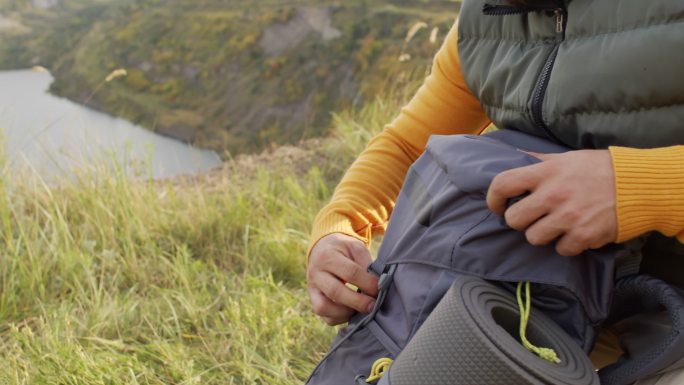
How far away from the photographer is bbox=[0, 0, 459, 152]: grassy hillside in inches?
1800

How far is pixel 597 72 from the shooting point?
947 mm

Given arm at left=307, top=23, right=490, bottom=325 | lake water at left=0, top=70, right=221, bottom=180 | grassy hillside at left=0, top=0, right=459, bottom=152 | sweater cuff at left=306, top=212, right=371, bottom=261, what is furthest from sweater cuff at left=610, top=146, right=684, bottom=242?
grassy hillside at left=0, top=0, right=459, bottom=152

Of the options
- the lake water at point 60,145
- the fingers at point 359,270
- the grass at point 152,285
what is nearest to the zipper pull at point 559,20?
the fingers at point 359,270

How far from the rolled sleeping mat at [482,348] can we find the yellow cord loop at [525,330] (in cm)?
1

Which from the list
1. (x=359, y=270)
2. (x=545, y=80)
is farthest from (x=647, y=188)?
(x=359, y=270)

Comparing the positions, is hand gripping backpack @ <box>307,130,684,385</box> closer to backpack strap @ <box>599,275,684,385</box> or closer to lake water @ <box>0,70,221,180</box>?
backpack strap @ <box>599,275,684,385</box>

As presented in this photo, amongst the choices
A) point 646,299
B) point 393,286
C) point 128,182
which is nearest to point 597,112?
point 646,299

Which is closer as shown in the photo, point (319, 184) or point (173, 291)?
point (173, 291)

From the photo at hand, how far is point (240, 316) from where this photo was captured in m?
2.22

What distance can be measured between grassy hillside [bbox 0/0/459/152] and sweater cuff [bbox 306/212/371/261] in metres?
→ 38.8

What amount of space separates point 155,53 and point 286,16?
1160 cm

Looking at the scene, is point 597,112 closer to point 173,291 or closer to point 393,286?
point 393,286

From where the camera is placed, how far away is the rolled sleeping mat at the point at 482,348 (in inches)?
30.2

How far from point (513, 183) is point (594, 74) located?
0.74ft
